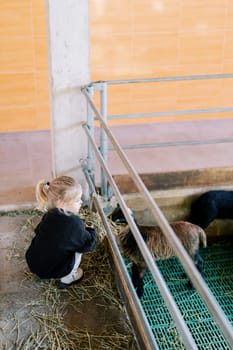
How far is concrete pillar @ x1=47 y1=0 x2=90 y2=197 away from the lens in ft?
11.4

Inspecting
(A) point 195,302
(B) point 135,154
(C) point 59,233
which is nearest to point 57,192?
(C) point 59,233

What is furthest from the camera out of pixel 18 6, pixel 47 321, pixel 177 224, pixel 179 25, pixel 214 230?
pixel 179 25

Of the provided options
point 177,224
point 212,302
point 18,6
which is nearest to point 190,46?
point 18,6

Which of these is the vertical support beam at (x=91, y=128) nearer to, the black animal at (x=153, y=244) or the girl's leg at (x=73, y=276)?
the black animal at (x=153, y=244)

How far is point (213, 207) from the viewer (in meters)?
4.31

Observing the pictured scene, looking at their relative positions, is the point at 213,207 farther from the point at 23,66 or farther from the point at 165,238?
the point at 23,66

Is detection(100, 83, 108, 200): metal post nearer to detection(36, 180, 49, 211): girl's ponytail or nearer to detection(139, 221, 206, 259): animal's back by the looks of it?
detection(139, 221, 206, 259): animal's back

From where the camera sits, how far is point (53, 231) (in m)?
2.84

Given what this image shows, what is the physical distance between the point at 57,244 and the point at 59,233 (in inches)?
2.5

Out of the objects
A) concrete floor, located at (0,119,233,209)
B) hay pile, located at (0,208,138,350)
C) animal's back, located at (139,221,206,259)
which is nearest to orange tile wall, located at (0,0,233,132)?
concrete floor, located at (0,119,233,209)

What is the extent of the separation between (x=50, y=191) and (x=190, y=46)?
11.3 feet

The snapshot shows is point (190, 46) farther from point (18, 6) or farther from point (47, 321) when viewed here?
point (47, 321)

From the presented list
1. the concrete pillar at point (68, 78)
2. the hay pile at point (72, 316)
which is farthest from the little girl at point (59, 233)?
the concrete pillar at point (68, 78)

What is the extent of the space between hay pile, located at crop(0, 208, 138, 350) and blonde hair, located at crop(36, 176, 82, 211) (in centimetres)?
52
